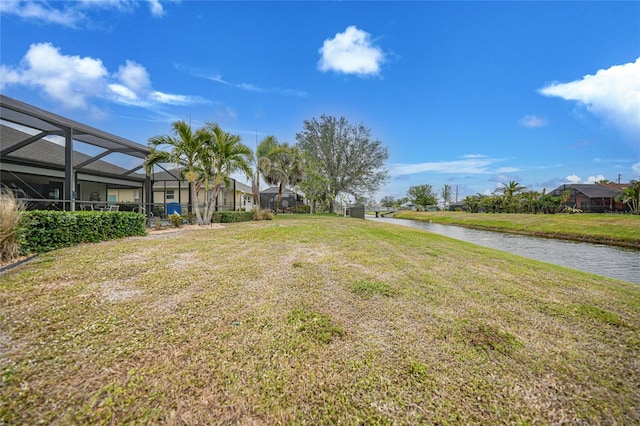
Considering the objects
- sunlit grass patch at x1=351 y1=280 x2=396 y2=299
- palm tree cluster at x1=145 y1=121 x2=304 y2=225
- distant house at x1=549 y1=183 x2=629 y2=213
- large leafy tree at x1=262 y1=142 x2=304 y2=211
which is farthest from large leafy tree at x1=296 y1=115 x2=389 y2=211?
distant house at x1=549 y1=183 x2=629 y2=213

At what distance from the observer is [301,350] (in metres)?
2.04

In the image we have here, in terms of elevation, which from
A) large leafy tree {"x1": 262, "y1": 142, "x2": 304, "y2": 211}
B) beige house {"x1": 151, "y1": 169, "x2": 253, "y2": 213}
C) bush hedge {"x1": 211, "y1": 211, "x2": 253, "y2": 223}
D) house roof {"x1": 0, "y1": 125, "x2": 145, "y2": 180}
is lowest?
bush hedge {"x1": 211, "y1": 211, "x2": 253, "y2": 223}

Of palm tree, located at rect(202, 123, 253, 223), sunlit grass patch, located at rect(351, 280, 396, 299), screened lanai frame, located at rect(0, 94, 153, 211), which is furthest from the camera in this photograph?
palm tree, located at rect(202, 123, 253, 223)

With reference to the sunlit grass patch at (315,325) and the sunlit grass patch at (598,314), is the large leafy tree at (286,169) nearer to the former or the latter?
the sunlit grass patch at (315,325)

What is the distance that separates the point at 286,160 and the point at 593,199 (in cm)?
4236

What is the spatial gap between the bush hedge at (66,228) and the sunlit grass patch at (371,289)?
546 centimetres

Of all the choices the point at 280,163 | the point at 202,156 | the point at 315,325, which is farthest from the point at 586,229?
the point at 202,156

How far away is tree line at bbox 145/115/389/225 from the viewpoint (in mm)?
10445

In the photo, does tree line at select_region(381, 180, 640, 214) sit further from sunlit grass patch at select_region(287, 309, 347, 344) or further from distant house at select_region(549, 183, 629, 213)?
sunlit grass patch at select_region(287, 309, 347, 344)

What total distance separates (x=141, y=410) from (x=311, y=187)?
22.4 meters

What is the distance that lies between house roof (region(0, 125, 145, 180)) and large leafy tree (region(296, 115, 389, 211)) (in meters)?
17.1

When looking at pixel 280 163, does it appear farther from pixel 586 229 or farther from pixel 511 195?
pixel 511 195

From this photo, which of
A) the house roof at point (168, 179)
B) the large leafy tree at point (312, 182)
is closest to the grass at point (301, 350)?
Result: the house roof at point (168, 179)

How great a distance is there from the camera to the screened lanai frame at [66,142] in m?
6.46
